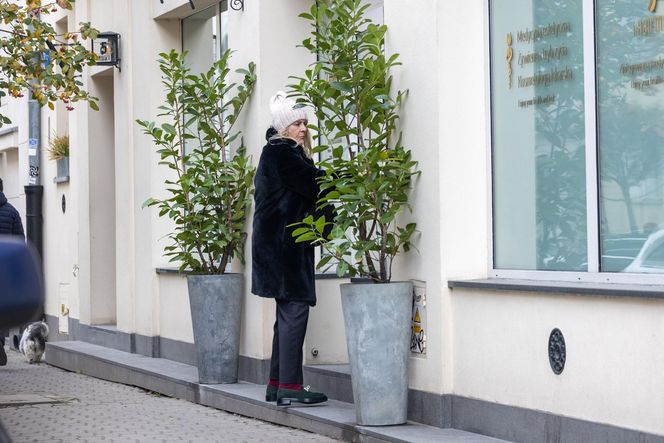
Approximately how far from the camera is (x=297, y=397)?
8523 mm

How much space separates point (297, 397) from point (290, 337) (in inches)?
15.9

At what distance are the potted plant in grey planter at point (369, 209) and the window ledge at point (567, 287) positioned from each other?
1.51ft

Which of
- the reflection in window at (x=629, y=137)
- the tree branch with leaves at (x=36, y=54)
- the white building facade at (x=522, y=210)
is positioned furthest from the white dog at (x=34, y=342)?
the reflection in window at (x=629, y=137)

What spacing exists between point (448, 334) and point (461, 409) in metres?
0.43

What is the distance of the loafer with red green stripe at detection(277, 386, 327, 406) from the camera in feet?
27.9

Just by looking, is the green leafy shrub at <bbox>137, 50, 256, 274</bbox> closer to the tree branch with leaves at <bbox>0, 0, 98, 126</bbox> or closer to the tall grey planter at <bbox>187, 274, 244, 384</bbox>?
the tall grey planter at <bbox>187, 274, 244, 384</bbox>

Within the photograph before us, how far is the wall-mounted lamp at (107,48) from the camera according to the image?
13492 mm

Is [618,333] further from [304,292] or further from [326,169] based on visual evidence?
[304,292]

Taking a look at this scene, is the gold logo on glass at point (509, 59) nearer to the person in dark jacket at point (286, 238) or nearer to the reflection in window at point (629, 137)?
the reflection in window at point (629, 137)

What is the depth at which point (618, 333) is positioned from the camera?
5.91 meters

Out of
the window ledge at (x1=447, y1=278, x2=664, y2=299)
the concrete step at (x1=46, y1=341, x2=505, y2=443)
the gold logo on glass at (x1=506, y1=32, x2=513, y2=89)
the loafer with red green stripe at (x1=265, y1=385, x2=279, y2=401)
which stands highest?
the gold logo on glass at (x1=506, y1=32, x2=513, y2=89)

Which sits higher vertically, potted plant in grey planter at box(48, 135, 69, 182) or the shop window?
the shop window

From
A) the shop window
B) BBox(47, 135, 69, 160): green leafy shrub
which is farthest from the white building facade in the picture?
BBox(47, 135, 69, 160): green leafy shrub

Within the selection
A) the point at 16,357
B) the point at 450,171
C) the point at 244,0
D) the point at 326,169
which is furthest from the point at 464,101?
the point at 16,357
